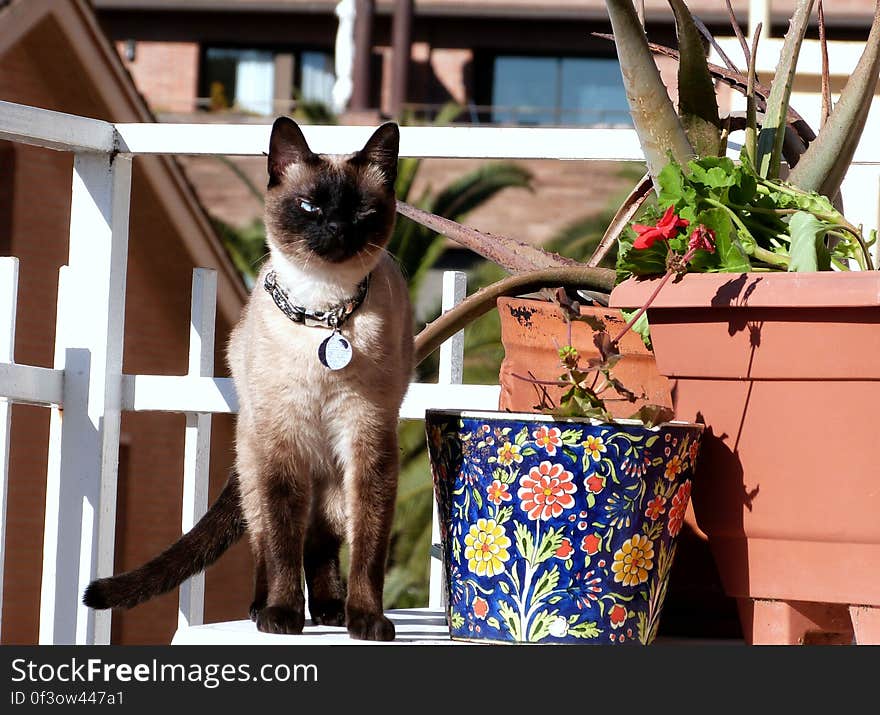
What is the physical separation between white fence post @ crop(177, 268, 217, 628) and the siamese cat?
0.40 meters

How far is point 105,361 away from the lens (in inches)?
104

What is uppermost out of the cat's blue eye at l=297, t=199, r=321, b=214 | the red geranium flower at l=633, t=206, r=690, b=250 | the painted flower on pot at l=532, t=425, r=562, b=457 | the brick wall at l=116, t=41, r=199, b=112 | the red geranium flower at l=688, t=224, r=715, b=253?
the brick wall at l=116, t=41, r=199, b=112

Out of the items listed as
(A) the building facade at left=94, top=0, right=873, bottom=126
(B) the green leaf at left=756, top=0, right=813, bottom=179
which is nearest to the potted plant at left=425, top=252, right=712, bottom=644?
(B) the green leaf at left=756, top=0, right=813, bottom=179

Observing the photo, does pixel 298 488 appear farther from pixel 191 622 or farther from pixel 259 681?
pixel 191 622

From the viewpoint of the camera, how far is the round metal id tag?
2.02 m

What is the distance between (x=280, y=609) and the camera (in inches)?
79.7

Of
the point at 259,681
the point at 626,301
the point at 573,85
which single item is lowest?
the point at 259,681

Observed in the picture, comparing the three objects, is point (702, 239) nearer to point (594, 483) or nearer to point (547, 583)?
point (594, 483)

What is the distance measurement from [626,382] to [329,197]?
0.62 metres

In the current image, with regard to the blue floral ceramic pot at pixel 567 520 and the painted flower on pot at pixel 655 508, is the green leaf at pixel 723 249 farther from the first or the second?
the painted flower on pot at pixel 655 508

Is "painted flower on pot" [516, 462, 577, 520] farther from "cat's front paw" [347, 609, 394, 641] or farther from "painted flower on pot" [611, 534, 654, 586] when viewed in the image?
"cat's front paw" [347, 609, 394, 641]

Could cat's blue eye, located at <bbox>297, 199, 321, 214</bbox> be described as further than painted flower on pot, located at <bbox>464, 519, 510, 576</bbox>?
Yes

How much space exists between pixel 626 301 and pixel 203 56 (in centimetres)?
2050

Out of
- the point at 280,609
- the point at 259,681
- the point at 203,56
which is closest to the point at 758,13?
the point at 280,609
